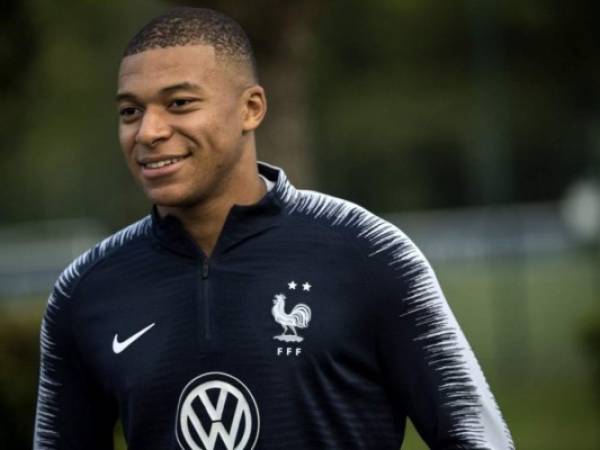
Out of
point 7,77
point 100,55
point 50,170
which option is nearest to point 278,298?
point 7,77

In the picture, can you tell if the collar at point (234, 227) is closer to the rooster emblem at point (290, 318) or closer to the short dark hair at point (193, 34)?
the rooster emblem at point (290, 318)

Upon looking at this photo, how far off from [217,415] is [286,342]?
25 cm

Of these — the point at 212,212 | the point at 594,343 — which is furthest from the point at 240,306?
the point at 594,343

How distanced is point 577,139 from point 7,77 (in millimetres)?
20889

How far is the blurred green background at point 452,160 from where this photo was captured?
58.2 ft

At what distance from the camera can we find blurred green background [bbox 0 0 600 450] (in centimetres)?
1773

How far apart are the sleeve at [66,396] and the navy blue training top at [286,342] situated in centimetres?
6

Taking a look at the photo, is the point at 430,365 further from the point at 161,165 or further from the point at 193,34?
the point at 193,34

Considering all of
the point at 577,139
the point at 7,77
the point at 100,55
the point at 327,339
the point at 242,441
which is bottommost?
the point at 242,441

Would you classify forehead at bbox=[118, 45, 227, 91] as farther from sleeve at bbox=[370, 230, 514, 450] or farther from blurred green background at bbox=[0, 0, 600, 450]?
blurred green background at bbox=[0, 0, 600, 450]

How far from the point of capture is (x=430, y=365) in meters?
3.94

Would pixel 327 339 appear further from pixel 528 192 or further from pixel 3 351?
pixel 528 192

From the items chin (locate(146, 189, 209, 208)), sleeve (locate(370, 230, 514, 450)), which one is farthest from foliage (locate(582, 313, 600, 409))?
chin (locate(146, 189, 209, 208))

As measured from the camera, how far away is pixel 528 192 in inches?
1512
